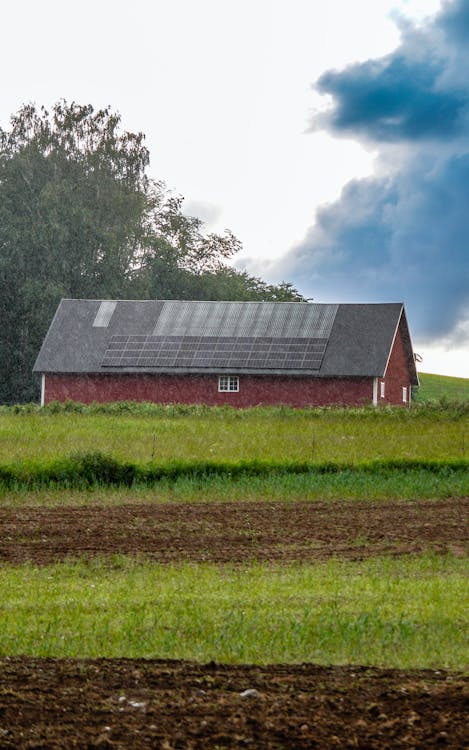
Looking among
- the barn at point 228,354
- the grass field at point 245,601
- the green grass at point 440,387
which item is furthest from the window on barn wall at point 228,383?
the green grass at point 440,387

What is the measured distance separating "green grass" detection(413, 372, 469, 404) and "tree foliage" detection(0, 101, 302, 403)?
48.8 feet

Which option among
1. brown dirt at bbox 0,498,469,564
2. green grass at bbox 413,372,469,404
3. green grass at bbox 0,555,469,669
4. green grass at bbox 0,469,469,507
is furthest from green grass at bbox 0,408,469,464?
green grass at bbox 413,372,469,404

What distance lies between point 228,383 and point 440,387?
130ft

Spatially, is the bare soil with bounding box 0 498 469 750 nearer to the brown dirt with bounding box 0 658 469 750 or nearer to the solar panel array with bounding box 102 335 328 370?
the brown dirt with bounding box 0 658 469 750

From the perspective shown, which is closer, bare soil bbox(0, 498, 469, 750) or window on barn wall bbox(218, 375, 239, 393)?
bare soil bbox(0, 498, 469, 750)

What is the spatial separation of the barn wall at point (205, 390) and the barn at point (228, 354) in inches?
1.8

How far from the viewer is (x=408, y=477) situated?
71.0ft

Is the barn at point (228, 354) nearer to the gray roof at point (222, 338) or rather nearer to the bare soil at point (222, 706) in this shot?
the gray roof at point (222, 338)

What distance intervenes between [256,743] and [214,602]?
402 centimetres

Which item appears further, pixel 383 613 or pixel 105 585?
pixel 105 585

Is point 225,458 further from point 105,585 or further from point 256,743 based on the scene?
point 256,743

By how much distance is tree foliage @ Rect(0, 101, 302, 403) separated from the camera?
59750 mm

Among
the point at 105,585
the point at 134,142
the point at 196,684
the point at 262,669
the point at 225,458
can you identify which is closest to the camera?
the point at 196,684

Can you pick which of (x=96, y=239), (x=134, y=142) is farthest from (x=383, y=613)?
(x=134, y=142)
